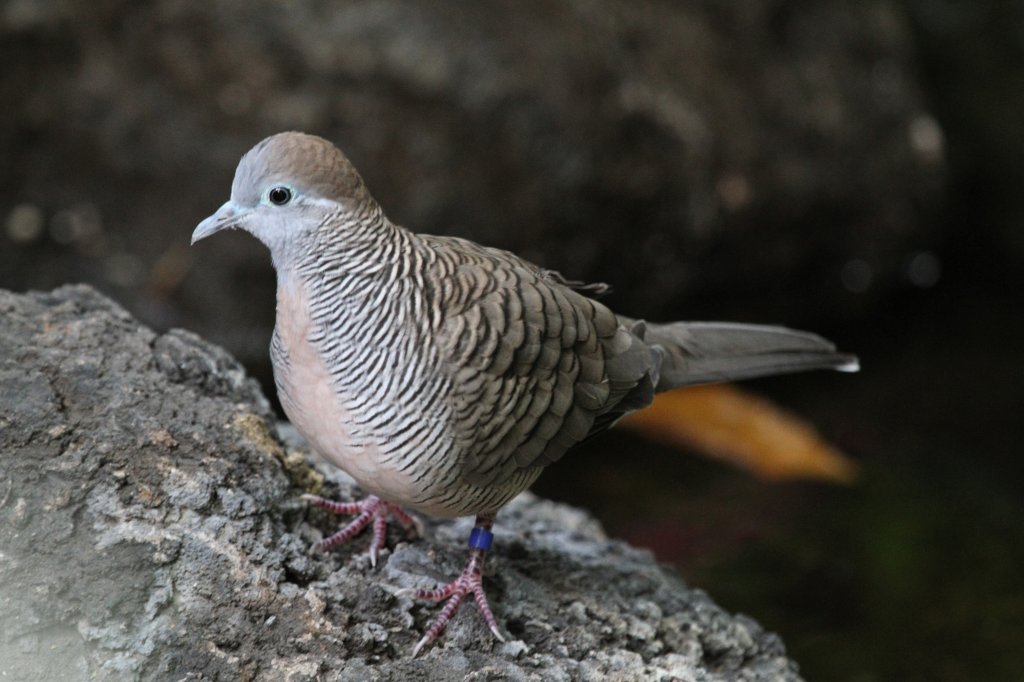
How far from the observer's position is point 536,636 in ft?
11.6

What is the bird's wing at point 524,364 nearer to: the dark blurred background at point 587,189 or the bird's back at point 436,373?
the bird's back at point 436,373

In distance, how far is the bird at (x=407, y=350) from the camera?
10.7ft

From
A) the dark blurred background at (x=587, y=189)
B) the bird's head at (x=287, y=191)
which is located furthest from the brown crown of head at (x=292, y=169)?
the dark blurred background at (x=587, y=189)

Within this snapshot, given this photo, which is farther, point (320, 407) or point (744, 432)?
point (744, 432)

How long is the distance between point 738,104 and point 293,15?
9.71 ft

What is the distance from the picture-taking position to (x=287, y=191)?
10.7 ft

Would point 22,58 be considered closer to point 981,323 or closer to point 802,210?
point 802,210

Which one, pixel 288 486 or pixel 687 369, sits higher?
pixel 687 369

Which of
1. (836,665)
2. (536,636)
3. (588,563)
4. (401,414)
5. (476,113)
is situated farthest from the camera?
(476,113)

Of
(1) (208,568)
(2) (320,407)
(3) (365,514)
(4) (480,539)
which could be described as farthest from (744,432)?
(1) (208,568)

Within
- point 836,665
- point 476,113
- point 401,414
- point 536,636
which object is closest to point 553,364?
point 401,414

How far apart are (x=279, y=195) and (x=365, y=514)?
42.4 inches

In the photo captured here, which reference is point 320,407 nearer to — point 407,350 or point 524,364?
point 407,350

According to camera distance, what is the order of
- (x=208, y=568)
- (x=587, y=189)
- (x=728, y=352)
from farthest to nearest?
(x=587, y=189) < (x=728, y=352) < (x=208, y=568)
